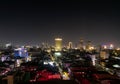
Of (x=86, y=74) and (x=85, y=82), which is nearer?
(x=85, y=82)

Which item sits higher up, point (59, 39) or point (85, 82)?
point (59, 39)

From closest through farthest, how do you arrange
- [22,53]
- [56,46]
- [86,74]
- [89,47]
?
[86,74] < [22,53] < [89,47] < [56,46]

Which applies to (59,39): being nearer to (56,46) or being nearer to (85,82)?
(56,46)

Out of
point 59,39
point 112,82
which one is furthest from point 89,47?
point 112,82

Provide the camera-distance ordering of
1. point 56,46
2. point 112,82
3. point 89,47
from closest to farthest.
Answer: point 112,82 → point 89,47 → point 56,46

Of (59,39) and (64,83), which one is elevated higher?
(59,39)

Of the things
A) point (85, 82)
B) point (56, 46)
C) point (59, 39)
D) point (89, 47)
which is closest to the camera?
point (85, 82)

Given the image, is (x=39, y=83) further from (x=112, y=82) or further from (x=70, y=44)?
(x=70, y=44)

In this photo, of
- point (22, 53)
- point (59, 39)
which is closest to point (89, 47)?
point (59, 39)

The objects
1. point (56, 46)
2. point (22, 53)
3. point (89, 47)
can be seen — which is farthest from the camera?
point (56, 46)
